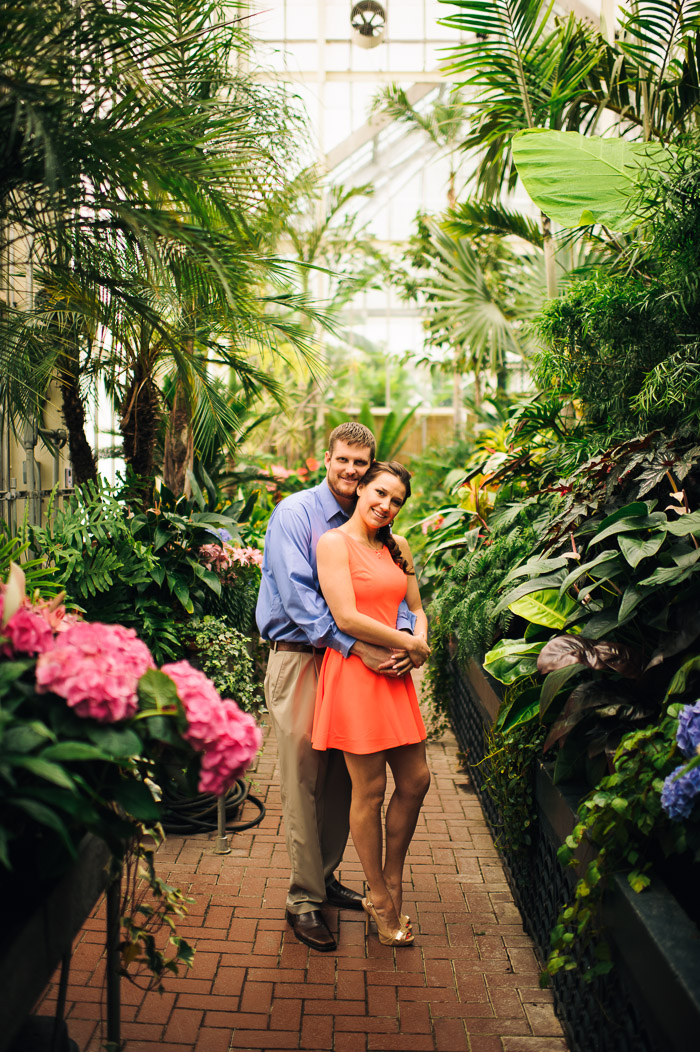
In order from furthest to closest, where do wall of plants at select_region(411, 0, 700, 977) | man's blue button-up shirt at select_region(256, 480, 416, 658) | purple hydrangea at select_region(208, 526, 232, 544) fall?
purple hydrangea at select_region(208, 526, 232, 544)
man's blue button-up shirt at select_region(256, 480, 416, 658)
wall of plants at select_region(411, 0, 700, 977)

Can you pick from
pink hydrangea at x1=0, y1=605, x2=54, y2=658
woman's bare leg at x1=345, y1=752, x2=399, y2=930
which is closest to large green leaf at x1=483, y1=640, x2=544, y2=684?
woman's bare leg at x1=345, y1=752, x2=399, y2=930

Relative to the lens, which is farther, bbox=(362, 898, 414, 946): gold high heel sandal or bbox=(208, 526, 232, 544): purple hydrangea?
bbox=(208, 526, 232, 544): purple hydrangea

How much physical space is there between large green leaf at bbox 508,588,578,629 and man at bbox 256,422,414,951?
0.40m

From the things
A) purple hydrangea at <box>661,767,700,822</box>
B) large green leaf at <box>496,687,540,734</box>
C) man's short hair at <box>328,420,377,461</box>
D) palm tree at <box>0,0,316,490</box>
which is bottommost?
large green leaf at <box>496,687,540,734</box>

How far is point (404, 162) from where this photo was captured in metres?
13.8

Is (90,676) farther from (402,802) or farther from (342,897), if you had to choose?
(342,897)

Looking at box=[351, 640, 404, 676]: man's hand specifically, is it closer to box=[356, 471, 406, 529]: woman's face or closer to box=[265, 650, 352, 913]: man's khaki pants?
box=[265, 650, 352, 913]: man's khaki pants

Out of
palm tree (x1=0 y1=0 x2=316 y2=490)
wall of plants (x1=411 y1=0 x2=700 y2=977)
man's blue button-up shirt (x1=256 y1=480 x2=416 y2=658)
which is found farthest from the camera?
man's blue button-up shirt (x1=256 y1=480 x2=416 y2=658)

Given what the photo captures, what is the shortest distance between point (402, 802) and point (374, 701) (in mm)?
388

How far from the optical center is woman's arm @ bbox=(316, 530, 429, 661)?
8.30 feet

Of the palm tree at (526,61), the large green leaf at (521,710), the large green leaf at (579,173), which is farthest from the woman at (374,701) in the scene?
the palm tree at (526,61)

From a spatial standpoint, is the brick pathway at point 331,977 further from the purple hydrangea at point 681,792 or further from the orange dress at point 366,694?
the purple hydrangea at point 681,792

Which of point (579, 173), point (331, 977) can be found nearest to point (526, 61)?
point (579, 173)

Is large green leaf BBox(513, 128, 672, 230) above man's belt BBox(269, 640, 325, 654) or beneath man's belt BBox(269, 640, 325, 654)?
above
